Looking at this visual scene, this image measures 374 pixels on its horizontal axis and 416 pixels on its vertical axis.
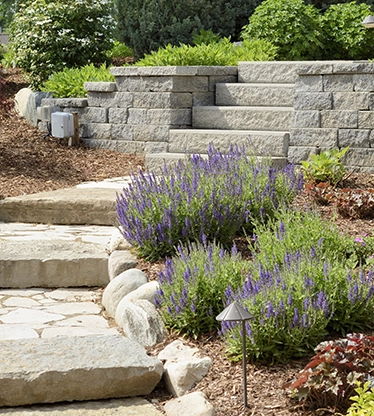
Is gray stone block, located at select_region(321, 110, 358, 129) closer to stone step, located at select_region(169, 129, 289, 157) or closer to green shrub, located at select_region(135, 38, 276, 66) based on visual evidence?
stone step, located at select_region(169, 129, 289, 157)

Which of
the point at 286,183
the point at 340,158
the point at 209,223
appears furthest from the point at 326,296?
the point at 340,158

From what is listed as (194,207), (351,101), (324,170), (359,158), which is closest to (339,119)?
(351,101)

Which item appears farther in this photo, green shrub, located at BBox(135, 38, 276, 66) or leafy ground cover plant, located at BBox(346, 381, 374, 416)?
green shrub, located at BBox(135, 38, 276, 66)

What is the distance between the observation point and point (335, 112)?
25.1 ft

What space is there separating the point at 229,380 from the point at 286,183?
7.84ft

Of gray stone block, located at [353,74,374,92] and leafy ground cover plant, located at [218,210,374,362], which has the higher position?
gray stone block, located at [353,74,374,92]

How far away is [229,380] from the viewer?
3.64 m

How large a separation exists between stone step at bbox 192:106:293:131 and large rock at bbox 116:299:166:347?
13.7 feet

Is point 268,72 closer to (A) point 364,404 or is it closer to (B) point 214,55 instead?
(B) point 214,55

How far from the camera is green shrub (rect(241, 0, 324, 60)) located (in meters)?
10.2

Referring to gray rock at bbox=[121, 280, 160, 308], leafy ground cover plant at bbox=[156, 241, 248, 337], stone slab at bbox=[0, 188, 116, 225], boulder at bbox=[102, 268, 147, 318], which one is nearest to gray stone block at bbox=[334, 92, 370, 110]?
stone slab at bbox=[0, 188, 116, 225]

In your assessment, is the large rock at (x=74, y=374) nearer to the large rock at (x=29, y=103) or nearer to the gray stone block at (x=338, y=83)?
the gray stone block at (x=338, y=83)

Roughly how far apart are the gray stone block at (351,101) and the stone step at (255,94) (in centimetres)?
101

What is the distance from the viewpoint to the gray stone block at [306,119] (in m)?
7.75
